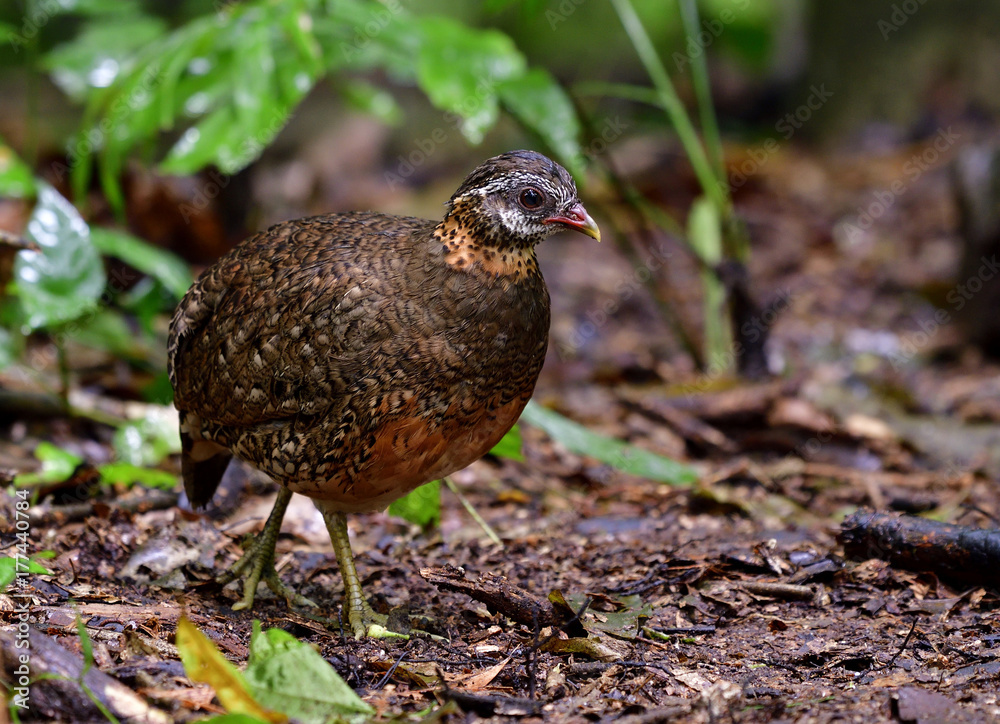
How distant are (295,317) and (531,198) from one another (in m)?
0.97

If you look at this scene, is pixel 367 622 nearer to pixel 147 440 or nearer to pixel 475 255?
pixel 475 255

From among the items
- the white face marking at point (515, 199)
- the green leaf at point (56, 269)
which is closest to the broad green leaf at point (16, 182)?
the green leaf at point (56, 269)

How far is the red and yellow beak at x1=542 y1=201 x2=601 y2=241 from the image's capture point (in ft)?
12.1

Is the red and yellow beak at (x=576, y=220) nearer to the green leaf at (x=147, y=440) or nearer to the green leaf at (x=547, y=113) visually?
the green leaf at (x=547, y=113)

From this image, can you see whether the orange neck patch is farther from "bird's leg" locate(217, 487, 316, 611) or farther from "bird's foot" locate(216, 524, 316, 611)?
"bird's foot" locate(216, 524, 316, 611)

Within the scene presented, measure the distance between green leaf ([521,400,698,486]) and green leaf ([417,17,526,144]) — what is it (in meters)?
1.46

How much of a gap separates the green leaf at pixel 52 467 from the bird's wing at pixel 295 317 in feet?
3.21

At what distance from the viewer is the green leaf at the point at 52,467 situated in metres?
4.84

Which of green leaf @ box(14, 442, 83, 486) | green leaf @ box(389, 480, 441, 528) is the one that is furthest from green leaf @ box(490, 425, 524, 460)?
green leaf @ box(14, 442, 83, 486)

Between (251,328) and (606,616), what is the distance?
5.67ft

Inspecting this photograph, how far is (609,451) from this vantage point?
519 centimetres

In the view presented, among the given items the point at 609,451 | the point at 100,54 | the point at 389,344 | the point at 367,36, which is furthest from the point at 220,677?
the point at 100,54

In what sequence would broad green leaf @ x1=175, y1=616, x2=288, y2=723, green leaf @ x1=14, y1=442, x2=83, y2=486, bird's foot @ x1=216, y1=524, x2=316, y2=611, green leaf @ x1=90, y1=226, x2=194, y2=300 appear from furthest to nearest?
1. green leaf @ x1=90, y1=226, x2=194, y2=300
2. green leaf @ x1=14, y1=442, x2=83, y2=486
3. bird's foot @ x1=216, y1=524, x2=316, y2=611
4. broad green leaf @ x1=175, y1=616, x2=288, y2=723

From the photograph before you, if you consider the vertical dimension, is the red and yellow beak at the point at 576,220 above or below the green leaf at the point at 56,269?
above
